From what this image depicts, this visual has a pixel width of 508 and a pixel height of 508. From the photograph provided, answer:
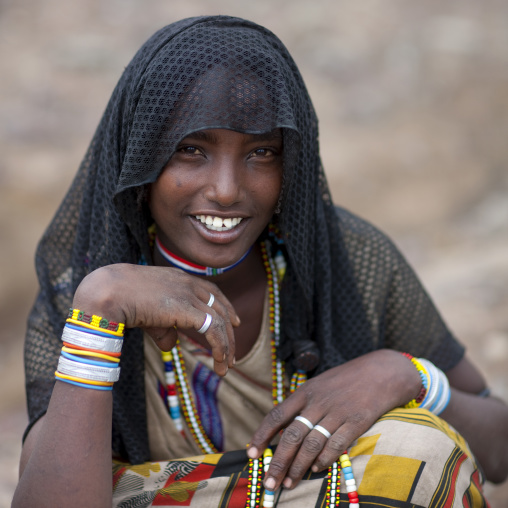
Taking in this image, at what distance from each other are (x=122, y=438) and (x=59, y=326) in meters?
0.41

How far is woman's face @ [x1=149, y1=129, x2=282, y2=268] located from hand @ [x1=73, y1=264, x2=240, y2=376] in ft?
0.51

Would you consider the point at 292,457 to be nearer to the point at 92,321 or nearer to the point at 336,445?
the point at 336,445

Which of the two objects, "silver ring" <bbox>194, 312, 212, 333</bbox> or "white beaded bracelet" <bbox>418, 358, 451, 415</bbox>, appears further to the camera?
"white beaded bracelet" <bbox>418, 358, 451, 415</bbox>

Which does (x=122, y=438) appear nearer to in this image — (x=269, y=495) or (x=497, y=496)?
(x=269, y=495)

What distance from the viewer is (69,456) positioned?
1740 mm

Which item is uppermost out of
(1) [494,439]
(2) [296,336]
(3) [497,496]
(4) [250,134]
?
(4) [250,134]

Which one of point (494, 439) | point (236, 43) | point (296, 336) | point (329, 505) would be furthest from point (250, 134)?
point (494, 439)

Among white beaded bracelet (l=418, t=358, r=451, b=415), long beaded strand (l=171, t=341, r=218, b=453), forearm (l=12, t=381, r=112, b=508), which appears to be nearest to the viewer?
forearm (l=12, t=381, r=112, b=508)

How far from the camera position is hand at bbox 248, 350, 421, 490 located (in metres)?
1.86

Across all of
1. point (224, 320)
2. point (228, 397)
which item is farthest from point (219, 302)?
point (228, 397)

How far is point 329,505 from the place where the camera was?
1.82 m

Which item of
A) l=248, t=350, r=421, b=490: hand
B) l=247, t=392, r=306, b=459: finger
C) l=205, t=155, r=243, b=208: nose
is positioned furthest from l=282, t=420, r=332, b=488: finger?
l=205, t=155, r=243, b=208: nose

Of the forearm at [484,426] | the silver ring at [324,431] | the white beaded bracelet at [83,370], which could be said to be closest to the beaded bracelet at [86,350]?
the white beaded bracelet at [83,370]

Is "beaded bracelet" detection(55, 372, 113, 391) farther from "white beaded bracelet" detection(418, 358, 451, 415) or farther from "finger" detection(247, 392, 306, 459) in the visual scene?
"white beaded bracelet" detection(418, 358, 451, 415)
